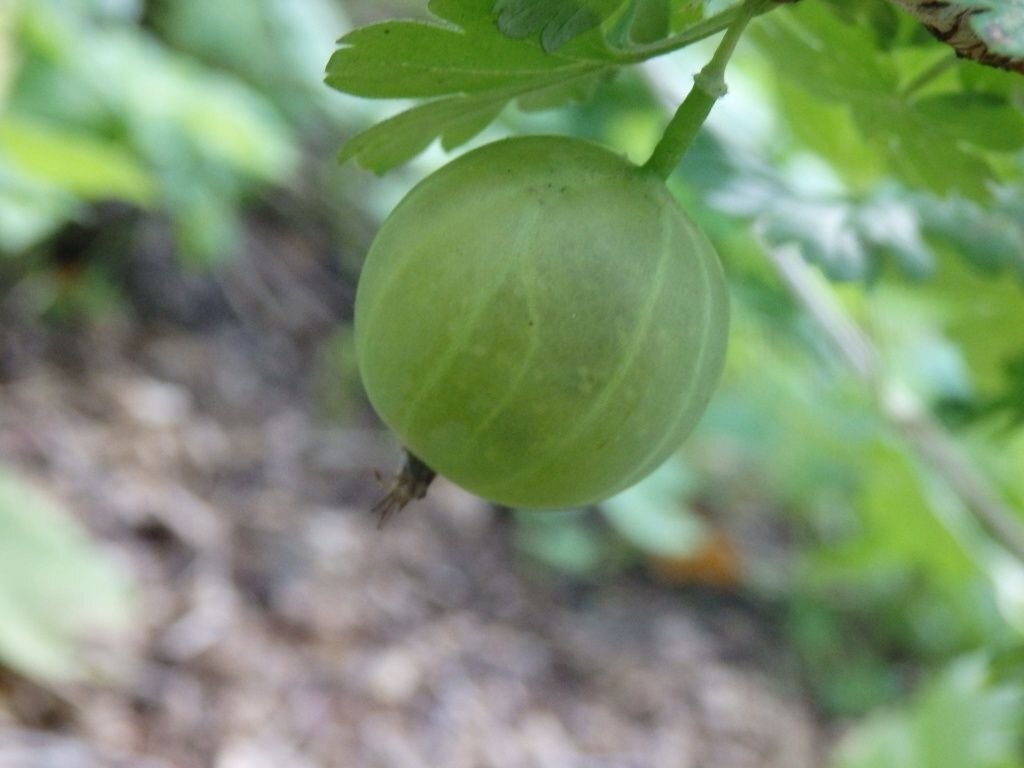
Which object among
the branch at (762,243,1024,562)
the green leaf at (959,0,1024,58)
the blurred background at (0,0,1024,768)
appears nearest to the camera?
the green leaf at (959,0,1024,58)

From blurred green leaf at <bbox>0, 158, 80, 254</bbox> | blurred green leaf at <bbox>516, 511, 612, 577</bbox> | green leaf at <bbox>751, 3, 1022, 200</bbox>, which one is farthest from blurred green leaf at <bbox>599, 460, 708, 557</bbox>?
green leaf at <bbox>751, 3, 1022, 200</bbox>

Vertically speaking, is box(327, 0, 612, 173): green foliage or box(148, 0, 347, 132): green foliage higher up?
box(327, 0, 612, 173): green foliage

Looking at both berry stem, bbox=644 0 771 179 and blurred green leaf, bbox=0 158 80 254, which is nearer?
berry stem, bbox=644 0 771 179

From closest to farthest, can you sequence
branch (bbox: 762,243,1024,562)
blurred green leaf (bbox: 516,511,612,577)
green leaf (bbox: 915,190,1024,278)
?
green leaf (bbox: 915,190,1024,278) < branch (bbox: 762,243,1024,562) < blurred green leaf (bbox: 516,511,612,577)

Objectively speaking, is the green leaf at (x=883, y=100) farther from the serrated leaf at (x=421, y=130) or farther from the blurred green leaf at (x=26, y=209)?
the blurred green leaf at (x=26, y=209)

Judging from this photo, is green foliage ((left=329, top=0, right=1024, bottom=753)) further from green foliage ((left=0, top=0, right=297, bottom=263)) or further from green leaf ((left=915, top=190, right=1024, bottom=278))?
green foliage ((left=0, top=0, right=297, bottom=263))
